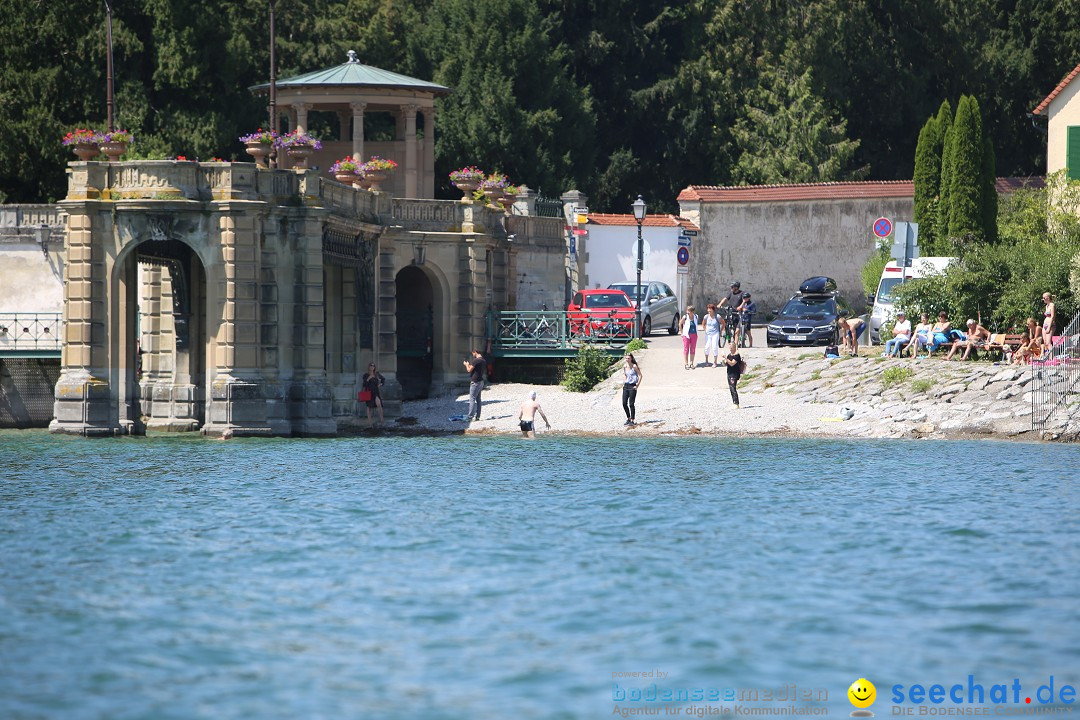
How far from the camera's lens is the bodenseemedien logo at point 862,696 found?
1452cm

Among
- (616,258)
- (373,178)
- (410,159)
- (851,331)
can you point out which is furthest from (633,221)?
(373,178)

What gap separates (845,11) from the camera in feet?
221

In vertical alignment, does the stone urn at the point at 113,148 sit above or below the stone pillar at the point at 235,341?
above

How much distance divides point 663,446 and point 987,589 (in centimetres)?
1686

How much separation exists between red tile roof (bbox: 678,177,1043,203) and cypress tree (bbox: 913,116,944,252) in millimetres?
8107

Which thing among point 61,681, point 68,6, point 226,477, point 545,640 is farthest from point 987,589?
point 68,6

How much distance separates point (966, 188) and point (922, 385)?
9765 millimetres

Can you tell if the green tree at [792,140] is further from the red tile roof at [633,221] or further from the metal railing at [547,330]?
the metal railing at [547,330]

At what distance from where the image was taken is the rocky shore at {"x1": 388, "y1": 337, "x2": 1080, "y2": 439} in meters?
36.9

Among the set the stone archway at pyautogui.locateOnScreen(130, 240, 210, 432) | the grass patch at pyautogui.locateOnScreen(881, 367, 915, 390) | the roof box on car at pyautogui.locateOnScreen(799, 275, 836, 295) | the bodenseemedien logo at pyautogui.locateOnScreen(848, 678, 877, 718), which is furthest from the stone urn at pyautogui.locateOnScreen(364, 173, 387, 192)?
the bodenseemedien logo at pyautogui.locateOnScreen(848, 678, 877, 718)

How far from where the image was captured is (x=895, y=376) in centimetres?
3891

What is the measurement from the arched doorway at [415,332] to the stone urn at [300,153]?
27.7ft

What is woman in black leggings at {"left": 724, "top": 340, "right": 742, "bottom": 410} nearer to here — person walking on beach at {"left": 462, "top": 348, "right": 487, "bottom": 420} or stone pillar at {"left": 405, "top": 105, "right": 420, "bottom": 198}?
person walking on beach at {"left": 462, "top": 348, "right": 487, "bottom": 420}

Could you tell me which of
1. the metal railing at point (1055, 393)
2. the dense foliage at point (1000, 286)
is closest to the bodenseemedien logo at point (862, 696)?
the metal railing at point (1055, 393)
